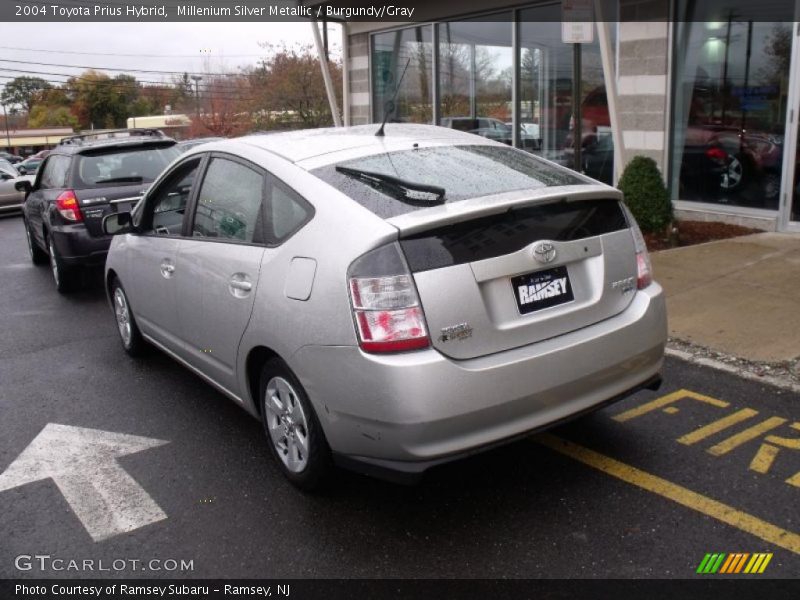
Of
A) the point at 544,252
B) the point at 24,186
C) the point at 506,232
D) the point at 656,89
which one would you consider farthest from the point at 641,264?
the point at 24,186

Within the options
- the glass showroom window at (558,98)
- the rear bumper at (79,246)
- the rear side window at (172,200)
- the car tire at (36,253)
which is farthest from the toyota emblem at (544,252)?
the car tire at (36,253)

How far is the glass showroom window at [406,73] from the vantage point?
Answer: 14.5 metres

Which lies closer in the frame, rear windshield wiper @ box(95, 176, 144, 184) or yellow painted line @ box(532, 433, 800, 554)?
yellow painted line @ box(532, 433, 800, 554)

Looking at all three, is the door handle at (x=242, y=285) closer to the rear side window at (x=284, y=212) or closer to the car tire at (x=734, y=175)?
the rear side window at (x=284, y=212)

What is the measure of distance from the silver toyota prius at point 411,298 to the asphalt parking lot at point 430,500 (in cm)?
34

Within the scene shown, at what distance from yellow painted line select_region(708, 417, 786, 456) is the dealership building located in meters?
3.87

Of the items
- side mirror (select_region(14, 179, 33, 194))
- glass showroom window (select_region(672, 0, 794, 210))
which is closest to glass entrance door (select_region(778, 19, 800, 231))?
glass showroom window (select_region(672, 0, 794, 210))

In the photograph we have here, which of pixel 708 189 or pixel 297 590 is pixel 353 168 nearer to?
pixel 297 590

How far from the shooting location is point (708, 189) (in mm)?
9867

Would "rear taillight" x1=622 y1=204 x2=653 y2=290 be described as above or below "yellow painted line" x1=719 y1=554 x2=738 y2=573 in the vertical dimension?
above

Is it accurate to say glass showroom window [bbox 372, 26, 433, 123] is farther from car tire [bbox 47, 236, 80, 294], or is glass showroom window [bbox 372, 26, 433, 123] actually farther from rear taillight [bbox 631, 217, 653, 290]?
rear taillight [bbox 631, 217, 653, 290]

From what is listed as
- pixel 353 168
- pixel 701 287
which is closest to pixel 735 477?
pixel 353 168

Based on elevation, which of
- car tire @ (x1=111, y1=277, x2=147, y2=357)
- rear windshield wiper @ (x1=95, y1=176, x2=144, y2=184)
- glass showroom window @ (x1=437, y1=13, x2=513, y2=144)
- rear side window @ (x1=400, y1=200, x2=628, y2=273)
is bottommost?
car tire @ (x1=111, y1=277, x2=147, y2=357)

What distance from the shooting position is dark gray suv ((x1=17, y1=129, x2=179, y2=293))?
8.21 m
